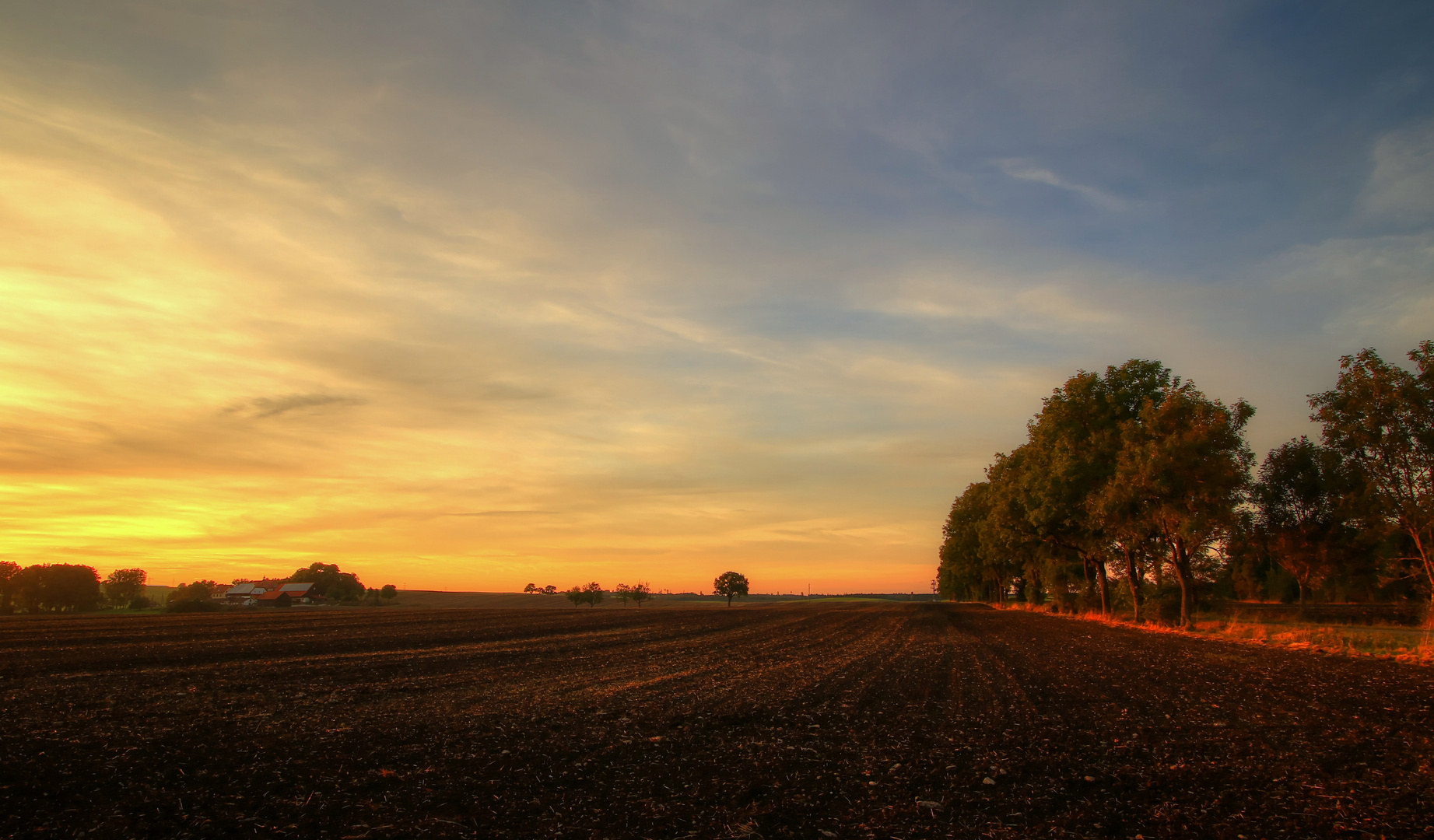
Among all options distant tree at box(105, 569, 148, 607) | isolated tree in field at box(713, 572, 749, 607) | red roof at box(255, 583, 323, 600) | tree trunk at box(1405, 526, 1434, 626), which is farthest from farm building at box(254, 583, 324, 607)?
tree trunk at box(1405, 526, 1434, 626)

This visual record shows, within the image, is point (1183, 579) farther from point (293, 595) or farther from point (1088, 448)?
point (293, 595)

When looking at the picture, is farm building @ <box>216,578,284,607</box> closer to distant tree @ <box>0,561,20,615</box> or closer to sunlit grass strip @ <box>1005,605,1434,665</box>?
distant tree @ <box>0,561,20,615</box>

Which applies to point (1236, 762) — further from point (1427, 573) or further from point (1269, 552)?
point (1269, 552)

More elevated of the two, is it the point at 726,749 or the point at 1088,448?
the point at 1088,448

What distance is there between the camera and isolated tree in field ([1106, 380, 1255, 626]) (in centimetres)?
4003

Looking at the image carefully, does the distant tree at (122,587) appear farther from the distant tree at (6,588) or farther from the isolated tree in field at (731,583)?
the isolated tree in field at (731,583)

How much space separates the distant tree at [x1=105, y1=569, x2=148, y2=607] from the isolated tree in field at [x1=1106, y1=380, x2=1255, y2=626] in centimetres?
17105

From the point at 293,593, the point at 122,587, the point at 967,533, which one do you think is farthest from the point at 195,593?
the point at 967,533

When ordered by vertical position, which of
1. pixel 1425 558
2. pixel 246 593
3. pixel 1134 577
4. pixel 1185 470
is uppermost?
pixel 1185 470

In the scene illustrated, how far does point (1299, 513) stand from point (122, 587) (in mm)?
188263

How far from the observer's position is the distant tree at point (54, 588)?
10819 cm

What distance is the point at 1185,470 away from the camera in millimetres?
40750

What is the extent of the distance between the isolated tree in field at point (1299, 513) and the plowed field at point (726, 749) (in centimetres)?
3521

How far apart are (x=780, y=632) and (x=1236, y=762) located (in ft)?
139
